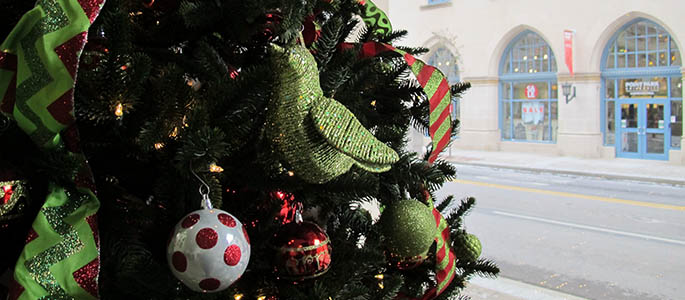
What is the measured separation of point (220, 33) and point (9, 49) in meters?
0.43

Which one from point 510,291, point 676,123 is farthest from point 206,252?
point 676,123

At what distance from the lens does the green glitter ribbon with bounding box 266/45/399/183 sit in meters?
0.84

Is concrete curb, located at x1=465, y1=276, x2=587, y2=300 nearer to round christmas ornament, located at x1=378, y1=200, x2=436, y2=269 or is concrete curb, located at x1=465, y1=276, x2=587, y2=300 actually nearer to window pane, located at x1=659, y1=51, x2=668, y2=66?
round christmas ornament, located at x1=378, y1=200, x2=436, y2=269

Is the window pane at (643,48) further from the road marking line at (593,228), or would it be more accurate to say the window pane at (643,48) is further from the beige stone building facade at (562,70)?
the road marking line at (593,228)

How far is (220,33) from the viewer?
1091 millimetres

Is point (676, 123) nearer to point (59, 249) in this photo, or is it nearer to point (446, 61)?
point (446, 61)

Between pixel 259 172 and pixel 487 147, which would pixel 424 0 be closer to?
pixel 487 147

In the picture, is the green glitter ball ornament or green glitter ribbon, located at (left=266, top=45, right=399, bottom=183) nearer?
green glitter ribbon, located at (left=266, top=45, right=399, bottom=183)

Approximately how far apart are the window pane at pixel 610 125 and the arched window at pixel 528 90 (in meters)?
1.36

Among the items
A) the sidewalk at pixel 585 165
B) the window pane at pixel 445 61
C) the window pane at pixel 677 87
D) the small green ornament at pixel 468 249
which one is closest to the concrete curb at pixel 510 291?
the small green ornament at pixel 468 249

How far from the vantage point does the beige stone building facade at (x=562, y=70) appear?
13.8m

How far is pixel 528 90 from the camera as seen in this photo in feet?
53.8

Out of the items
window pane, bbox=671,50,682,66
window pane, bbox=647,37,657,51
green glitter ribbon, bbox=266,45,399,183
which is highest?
window pane, bbox=647,37,657,51

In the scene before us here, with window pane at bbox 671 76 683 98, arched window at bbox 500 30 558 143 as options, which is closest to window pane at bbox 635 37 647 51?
window pane at bbox 671 76 683 98
